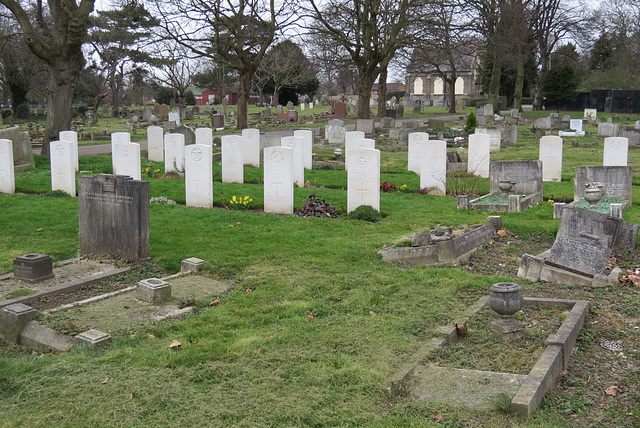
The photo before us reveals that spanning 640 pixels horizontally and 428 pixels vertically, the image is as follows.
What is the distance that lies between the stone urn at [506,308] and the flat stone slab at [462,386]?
36.0 inches

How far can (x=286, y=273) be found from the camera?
8750 millimetres

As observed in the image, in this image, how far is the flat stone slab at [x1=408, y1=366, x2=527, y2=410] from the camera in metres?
5.04

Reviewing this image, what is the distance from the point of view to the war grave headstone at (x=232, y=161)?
17000mm

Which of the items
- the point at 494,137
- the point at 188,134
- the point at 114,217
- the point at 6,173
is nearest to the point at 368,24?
the point at 494,137

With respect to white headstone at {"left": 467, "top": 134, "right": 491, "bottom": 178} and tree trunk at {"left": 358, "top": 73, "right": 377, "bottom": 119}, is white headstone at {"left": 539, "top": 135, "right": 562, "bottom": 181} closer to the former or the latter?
white headstone at {"left": 467, "top": 134, "right": 491, "bottom": 178}

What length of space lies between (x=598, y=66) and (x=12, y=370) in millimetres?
64465

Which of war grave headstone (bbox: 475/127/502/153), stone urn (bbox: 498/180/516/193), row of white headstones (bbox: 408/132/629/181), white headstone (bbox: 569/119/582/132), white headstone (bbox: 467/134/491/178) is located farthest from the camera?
white headstone (bbox: 569/119/582/132)

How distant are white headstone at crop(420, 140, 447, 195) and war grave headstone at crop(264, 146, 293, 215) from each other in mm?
4100

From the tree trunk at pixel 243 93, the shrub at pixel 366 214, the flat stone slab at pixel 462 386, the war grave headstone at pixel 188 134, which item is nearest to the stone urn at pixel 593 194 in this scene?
the shrub at pixel 366 214

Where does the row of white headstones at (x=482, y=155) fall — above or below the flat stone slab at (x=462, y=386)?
above

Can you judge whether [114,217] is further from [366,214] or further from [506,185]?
[506,185]

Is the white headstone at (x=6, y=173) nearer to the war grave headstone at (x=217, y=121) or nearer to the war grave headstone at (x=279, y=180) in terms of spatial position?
the war grave headstone at (x=279, y=180)

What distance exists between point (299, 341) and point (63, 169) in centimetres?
1098

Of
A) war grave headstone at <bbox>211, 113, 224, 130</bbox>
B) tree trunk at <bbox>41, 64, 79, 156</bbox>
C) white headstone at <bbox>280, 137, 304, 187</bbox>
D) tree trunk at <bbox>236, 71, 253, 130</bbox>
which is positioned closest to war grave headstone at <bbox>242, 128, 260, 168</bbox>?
white headstone at <bbox>280, 137, 304, 187</bbox>
